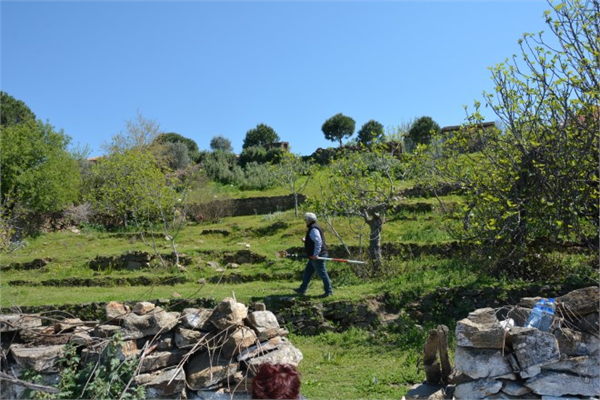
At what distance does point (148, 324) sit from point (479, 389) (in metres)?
3.67

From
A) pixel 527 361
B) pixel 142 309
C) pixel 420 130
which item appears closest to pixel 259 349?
pixel 142 309

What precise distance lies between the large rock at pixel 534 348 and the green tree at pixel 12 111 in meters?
42.9

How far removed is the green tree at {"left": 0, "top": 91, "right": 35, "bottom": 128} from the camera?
43.0 m

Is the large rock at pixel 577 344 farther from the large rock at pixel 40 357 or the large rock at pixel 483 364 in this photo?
the large rock at pixel 40 357

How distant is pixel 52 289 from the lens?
16.0 m

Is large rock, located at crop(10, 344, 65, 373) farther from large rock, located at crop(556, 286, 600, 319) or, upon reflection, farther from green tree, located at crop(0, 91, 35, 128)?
green tree, located at crop(0, 91, 35, 128)

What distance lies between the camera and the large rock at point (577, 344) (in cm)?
591

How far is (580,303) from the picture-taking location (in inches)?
244

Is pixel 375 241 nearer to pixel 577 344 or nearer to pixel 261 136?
pixel 577 344

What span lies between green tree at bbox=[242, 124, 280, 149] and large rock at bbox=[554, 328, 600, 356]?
39.6 m

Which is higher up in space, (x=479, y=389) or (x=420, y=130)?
(x=420, y=130)

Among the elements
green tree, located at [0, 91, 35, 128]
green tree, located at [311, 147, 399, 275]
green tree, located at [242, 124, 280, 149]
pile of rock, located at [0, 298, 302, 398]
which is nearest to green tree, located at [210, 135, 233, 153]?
green tree, located at [242, 124, 280, 149]

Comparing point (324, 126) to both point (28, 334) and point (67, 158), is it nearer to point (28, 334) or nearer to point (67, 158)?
point (67, 158)

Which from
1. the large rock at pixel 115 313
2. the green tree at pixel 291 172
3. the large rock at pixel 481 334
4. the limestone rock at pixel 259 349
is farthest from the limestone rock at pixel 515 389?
the green tree at pixel 291 172
